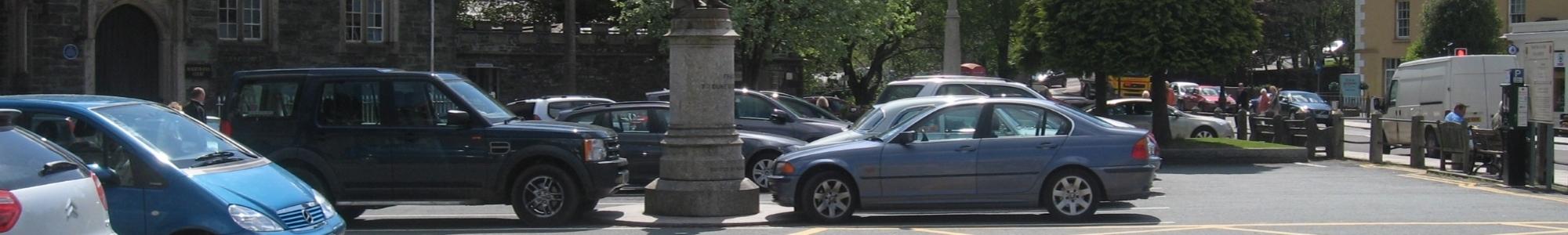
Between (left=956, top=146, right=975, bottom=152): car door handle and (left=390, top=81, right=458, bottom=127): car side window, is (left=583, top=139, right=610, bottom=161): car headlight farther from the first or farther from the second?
(left=956, top=146, right=975, bottom=152): car door handle

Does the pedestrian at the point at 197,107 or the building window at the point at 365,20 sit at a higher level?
the building window at the point at 365,20

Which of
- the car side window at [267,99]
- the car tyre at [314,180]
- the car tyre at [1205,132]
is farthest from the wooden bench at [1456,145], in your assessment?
the car side window at [267,99]

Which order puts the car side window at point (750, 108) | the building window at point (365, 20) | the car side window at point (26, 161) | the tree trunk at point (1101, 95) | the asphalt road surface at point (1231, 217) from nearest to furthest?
1. the car side window at point (26, 161)
2. the asphalt road surface at point (1231, 217)
3. the car side window at point (750, 108)
4. the tree trunk at point (1101, 95)
5. the building window at point (365, 20)

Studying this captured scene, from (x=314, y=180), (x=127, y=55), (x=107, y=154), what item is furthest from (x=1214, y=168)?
(x=127, y=55)

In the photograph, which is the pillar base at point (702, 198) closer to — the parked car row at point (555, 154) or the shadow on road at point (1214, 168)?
the parked car row at point (555, 154)

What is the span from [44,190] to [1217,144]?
2053 centimetres

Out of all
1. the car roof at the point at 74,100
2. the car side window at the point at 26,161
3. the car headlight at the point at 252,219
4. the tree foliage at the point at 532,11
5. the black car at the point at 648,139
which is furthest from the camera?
the tree foliage at the point at 532,11

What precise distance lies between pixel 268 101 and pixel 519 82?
106 feet

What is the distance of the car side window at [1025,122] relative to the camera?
44.1 ft

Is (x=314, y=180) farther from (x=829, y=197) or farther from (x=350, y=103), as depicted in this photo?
(x=829, y=197)

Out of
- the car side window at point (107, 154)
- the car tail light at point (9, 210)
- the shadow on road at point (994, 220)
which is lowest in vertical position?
the shadow on road at point (994, 220)

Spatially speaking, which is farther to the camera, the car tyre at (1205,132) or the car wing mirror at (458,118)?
the car tyre at (1205,132)

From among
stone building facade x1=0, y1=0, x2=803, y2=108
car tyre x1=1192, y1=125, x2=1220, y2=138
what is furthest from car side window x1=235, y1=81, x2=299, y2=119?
stone building facade x1=0, y1=0, x2=803, y2=108

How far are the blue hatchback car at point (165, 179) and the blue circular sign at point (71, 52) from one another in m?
28.3
